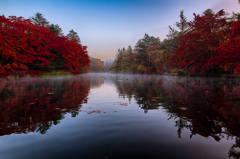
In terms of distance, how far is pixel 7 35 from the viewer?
20469 millimetres

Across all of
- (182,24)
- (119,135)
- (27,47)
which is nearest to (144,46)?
(182,24)

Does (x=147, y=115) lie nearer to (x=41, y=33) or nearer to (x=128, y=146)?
(x=128, y=146)

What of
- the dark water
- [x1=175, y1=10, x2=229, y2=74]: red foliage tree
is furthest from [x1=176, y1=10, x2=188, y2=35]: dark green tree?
the dark water

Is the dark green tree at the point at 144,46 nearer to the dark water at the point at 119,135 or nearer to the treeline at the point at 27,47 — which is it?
the treeline at the point at 27,47

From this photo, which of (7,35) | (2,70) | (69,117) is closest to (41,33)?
(7,35)

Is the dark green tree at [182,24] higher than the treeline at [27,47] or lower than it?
higher

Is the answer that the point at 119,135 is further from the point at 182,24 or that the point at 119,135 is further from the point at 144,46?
the point at 144,46

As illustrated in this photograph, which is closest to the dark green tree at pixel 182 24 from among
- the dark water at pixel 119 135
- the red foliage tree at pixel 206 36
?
the red foliage tree at pixel 206 36

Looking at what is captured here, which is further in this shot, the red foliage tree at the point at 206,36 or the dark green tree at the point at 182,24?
the dark green tree at the point at 182,24

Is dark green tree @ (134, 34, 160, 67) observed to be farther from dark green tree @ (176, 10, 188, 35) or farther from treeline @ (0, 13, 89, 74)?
treeline @ (0, 13, 89, 74)

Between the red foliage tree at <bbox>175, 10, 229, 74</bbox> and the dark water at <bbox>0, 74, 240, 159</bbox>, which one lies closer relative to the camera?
the dark water at <bbox>0, 74, 240, 159</bbox>

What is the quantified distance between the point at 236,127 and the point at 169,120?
1285 millimetres

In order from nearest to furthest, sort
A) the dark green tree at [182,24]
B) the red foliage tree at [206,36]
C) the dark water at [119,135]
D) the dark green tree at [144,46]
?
the dark water at [119,135]
the red foliage tree at [206,36]
the dark green tree at [182,24]
the dark green tree at [144,46]

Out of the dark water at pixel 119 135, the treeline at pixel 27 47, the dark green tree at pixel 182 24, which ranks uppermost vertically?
the dark green tree at pixel 182 24
